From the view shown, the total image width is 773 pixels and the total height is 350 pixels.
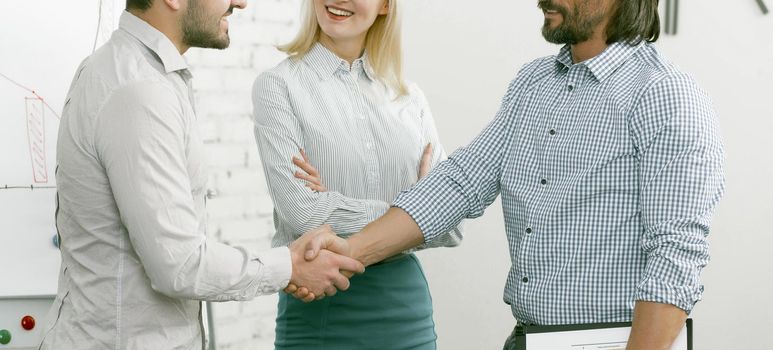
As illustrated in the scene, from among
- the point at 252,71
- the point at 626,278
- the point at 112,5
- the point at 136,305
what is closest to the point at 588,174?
the point at 626,278

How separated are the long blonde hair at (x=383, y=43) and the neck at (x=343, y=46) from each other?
26mm

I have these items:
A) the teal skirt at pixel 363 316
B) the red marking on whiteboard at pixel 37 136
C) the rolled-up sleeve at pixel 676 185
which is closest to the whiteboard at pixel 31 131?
the red marking on whiteboard at pixel 37 136

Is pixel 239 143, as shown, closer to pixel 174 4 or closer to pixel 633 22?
pixel 174 4

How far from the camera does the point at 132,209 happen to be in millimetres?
1496

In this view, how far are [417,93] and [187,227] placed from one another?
2.89ft

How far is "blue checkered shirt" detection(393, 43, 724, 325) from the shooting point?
4.76 ft

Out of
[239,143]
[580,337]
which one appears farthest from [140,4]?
[239,143]

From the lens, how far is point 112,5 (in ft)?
7.19

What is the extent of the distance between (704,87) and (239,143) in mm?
1549

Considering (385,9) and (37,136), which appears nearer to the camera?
(37,136)

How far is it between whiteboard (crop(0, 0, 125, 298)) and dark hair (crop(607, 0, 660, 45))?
1.23 meters

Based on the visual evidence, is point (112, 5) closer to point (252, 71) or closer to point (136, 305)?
point (252, 71)

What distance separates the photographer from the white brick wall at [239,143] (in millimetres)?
2807

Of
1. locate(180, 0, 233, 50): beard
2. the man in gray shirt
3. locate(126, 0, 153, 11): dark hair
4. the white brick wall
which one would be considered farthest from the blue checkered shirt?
the white brick wall
